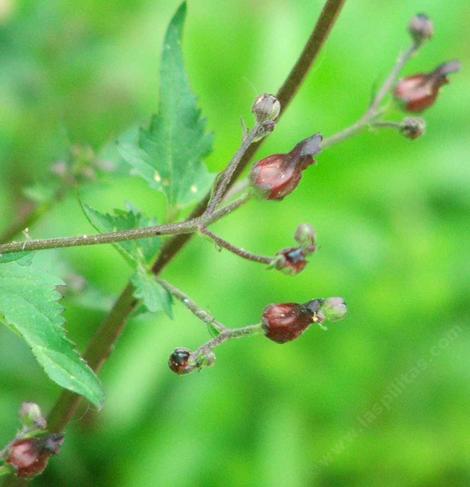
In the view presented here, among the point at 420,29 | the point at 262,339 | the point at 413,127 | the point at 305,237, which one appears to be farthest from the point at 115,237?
the point at 262,339

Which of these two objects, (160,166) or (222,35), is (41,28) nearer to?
(222,35)

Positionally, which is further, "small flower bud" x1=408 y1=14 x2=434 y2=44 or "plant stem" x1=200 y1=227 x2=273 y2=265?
"small flower bud" x1=408 y1=14 x2=434 y2=44

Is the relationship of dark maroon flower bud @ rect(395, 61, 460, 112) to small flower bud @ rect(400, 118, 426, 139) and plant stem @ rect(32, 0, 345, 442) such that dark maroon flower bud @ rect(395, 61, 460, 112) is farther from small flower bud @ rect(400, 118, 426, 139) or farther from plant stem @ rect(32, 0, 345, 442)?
plant stem @ rect(32, 0, 345, 442)

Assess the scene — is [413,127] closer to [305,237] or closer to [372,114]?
[372,114]

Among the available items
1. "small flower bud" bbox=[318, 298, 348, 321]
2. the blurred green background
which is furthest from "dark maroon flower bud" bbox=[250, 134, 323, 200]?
the blurred green background

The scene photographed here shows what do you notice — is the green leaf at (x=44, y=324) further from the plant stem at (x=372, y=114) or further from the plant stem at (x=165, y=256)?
the plant stem at (x=372, y=114)

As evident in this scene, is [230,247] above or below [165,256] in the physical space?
above
